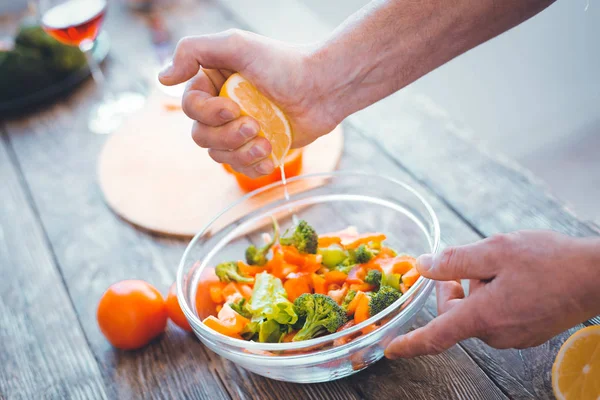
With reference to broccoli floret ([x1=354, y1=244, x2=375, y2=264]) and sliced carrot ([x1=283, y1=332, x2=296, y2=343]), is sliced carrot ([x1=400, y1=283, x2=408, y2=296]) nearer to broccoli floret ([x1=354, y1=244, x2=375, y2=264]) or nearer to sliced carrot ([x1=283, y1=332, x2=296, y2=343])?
broccoli floret ([x1=354, y1=244, x2=375, y2=264])

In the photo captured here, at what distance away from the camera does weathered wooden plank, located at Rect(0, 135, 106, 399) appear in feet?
4.63

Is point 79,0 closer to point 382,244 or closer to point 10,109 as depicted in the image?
point 10,109

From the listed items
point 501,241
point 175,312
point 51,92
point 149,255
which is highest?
point 501,241

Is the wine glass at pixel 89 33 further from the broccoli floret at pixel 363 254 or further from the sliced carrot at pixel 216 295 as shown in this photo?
the broccoli floret at pixel 363 254

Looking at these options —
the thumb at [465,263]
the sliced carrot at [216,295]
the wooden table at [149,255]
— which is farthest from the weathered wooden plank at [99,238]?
the thumb at [465,263]

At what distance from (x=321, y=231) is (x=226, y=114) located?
449mm

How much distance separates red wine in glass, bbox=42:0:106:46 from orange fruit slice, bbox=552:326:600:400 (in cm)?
201

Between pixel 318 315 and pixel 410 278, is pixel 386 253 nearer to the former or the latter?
pixel 410 278

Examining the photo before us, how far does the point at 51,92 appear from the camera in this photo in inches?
100

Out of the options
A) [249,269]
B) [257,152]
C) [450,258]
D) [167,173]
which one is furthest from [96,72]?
[450,258]

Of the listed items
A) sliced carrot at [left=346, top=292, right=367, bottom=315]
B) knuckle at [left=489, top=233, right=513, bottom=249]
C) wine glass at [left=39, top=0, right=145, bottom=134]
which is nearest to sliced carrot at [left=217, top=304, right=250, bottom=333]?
sliced carrot at [left=346, top=292, right=367, bottom=315]

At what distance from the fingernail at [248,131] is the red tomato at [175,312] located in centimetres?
42

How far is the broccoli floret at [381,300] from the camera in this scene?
1188 mm

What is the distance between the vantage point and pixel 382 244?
5.01ft
